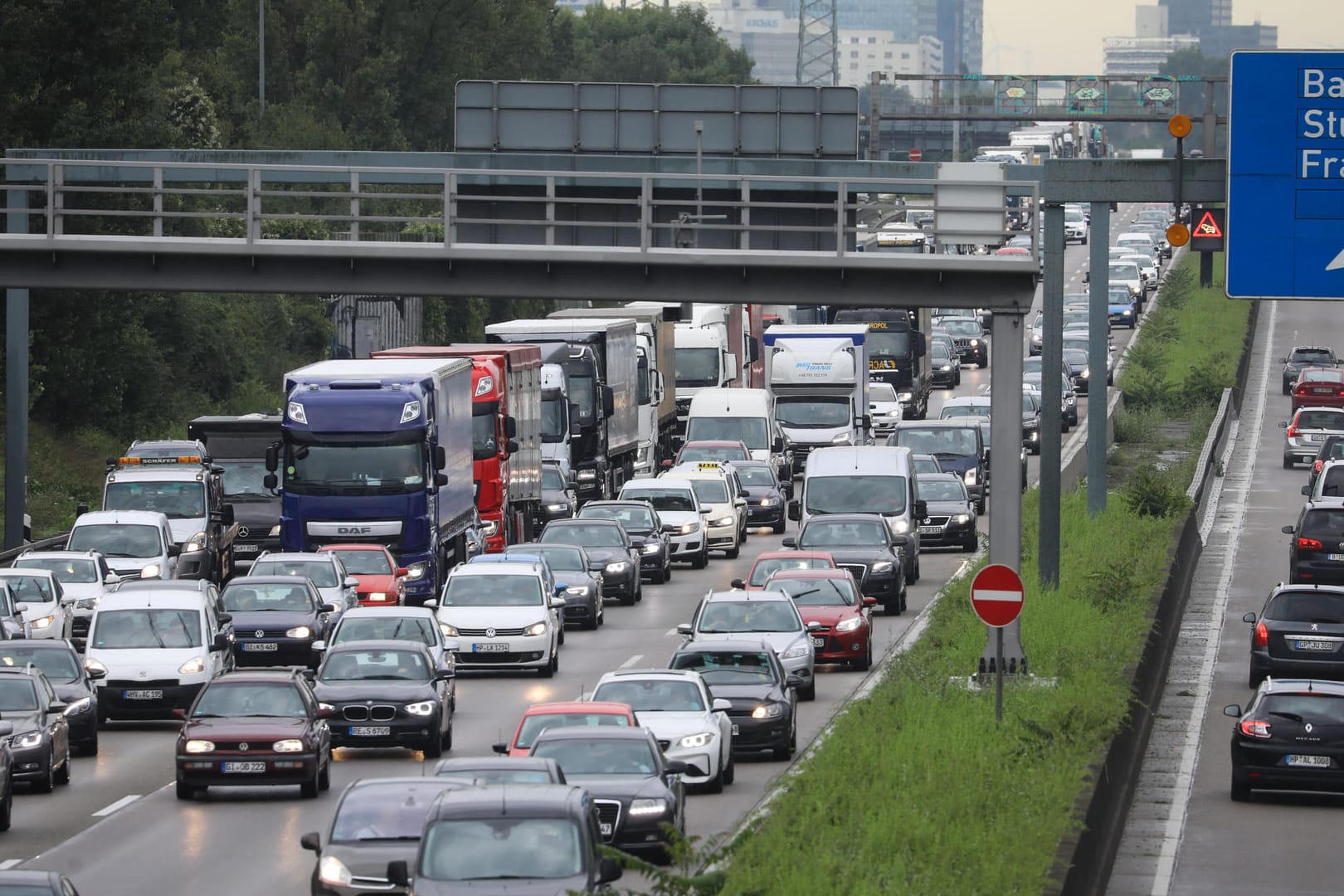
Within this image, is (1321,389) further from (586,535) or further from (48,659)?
(48,659)

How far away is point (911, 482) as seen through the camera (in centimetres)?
4503

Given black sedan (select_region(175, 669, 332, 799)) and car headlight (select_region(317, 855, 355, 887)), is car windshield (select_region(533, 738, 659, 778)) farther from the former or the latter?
black sedan (select_region(175, 669, 332, 799))

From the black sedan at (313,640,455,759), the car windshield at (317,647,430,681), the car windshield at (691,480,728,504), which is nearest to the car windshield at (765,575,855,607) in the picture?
the black sedan at (313,640,455,759)

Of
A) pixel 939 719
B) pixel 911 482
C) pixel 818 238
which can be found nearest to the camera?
pixel 939 719

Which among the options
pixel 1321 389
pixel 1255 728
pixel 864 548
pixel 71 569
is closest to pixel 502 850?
pixel 1255 728

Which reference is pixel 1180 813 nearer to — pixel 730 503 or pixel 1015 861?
pixel 1015 861

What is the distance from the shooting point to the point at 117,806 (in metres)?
24.9

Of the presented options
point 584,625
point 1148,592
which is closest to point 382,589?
point 584,625

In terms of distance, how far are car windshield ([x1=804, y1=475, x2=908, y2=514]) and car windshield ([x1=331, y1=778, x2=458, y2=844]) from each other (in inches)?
1056

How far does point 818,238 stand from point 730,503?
8.81 m

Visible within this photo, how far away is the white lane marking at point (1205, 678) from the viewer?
2280 cm

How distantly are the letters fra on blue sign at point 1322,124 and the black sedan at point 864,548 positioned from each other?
1466 cm

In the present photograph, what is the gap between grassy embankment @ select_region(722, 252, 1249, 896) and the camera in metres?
16.2

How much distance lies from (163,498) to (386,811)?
26119 mm
